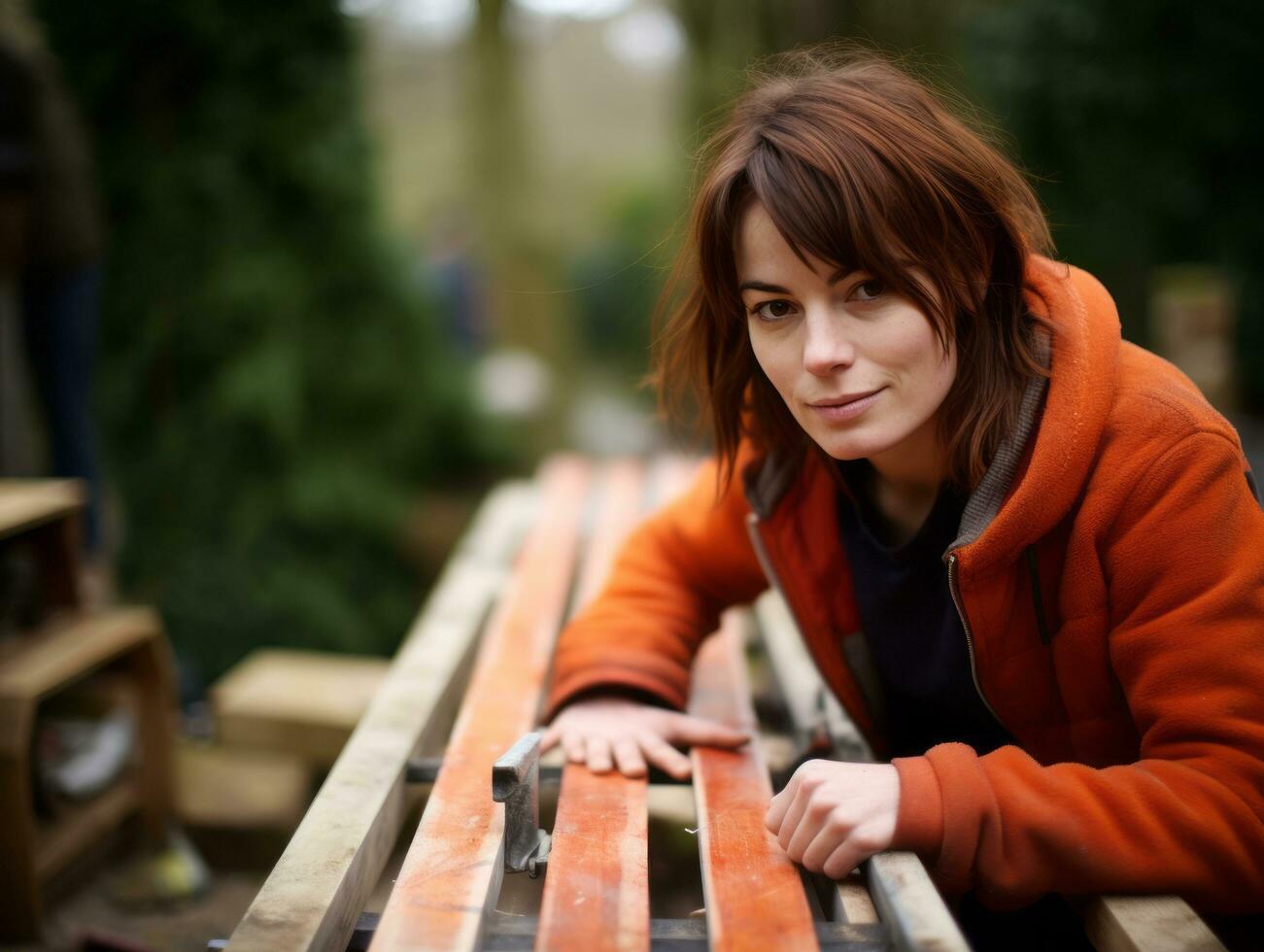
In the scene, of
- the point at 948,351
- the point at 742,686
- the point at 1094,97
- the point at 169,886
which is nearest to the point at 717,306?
the point at 948,351

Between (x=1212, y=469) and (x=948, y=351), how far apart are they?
361 millimetres

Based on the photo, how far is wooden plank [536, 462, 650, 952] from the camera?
1.27m

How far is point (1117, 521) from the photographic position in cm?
144

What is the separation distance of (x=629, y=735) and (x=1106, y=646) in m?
0.74

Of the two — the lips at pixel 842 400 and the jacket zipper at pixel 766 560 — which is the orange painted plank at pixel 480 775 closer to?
the jacket zipper at pixel 766 560

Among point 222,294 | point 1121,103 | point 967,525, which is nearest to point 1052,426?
point 967,525

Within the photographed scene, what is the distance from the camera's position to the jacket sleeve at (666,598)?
1.90 meters

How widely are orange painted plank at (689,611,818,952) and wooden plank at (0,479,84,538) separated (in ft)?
4.68

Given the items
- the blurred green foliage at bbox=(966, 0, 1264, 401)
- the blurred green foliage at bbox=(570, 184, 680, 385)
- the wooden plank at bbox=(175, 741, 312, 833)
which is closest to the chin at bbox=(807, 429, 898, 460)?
the wooden plank at bbox=(175, 741, 312, 833)

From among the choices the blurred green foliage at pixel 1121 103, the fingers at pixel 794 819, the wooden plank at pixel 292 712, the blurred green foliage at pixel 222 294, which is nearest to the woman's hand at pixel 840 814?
the fingers at pixel 794 819

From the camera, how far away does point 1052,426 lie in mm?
1451

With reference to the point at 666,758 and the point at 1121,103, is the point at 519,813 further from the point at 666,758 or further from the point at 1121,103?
the point at 1121,103

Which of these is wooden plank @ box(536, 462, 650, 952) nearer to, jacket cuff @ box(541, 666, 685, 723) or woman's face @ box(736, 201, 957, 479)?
jacket cuff @ box(541, 666, 685, 723)

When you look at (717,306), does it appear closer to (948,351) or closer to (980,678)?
(948,351)
